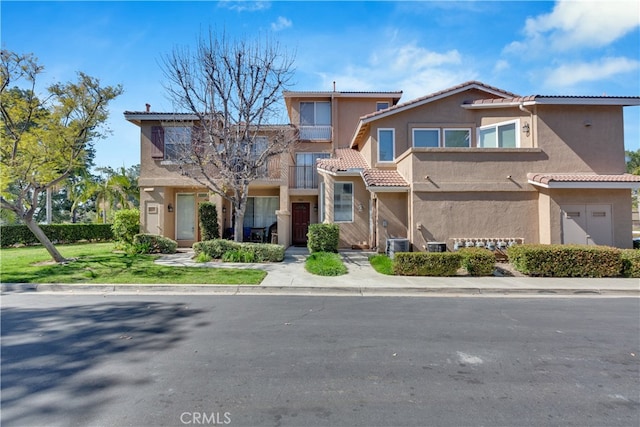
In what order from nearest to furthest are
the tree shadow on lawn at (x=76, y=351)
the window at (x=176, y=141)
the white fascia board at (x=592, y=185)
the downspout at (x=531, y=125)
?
the tree shadow on lawn at (x=76, y=351)
the white fascia board at (x=592, y=185)
the downspout at (x=531, y=125)
the window at (x=176, y=141)

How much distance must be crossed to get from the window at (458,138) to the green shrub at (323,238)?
675cm

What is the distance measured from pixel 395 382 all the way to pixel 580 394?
198 centimetres

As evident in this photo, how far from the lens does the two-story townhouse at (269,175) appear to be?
16.8m

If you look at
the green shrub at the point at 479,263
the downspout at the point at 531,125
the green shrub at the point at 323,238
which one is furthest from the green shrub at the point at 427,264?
the downspout at the point at 531,125

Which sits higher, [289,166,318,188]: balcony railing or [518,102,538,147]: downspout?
[518,102,538,147]: downspout

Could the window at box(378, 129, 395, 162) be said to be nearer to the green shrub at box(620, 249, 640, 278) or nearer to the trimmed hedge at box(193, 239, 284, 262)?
the trimmed hedge at box(193, 239, 284, 262)

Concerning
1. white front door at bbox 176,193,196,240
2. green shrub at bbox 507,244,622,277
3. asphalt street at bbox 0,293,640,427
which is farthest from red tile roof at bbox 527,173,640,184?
white front door at bbox 176,193,196,240

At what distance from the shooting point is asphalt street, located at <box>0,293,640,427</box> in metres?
3.10

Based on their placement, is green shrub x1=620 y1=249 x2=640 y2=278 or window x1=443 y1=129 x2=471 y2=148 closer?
green shrub x1=620 y1=249 x2=640 y2=278

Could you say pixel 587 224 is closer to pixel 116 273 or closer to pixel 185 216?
pixel 116 273

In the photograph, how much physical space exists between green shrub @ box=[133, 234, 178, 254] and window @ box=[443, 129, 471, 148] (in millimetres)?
13554

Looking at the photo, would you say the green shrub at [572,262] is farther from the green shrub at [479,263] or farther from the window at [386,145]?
the window at [386,145]

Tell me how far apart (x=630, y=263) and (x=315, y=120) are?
15.6 metres

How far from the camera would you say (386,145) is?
1515 centimetres
